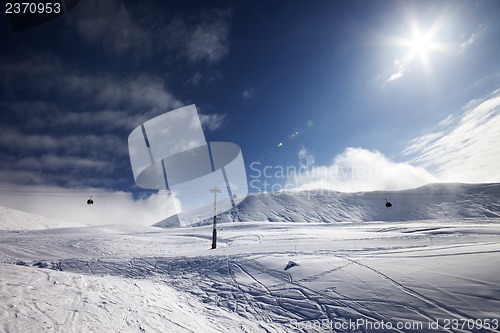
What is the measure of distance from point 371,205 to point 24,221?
181m

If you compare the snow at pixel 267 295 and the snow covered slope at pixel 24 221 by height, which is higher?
the snow covered slope at pixel 24 221

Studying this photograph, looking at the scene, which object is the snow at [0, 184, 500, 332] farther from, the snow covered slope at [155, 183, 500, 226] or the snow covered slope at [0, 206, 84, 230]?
the snow covered slope at [155, 183, 500, 226]

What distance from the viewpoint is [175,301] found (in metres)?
11.7

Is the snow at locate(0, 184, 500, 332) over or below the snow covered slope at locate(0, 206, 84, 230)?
below

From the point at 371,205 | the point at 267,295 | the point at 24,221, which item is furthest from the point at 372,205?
the point at 24,221

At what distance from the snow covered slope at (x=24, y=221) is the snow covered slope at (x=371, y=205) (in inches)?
2720

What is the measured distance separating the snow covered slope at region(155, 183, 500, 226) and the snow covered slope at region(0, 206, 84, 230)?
69.1 meters

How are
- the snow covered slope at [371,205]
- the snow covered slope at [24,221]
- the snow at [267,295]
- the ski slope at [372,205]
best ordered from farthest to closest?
the ski slope at [372,205]
the snow covered slope at [371,205]
the snow covered slope at [24,221]
the snow at [267,295]

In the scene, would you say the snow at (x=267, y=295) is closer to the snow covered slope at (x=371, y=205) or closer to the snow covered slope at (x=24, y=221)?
the snow covered slope at (x=24, y=221)

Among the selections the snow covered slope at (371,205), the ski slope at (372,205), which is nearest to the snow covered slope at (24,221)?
the snow covered slope at (371,205)

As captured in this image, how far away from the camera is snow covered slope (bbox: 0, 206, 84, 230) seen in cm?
9644

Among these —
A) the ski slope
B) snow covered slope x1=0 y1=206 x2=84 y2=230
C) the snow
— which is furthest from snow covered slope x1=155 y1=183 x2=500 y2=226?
the snow

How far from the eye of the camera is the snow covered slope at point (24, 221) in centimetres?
9644

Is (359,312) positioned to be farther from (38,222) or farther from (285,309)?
(38,222)
